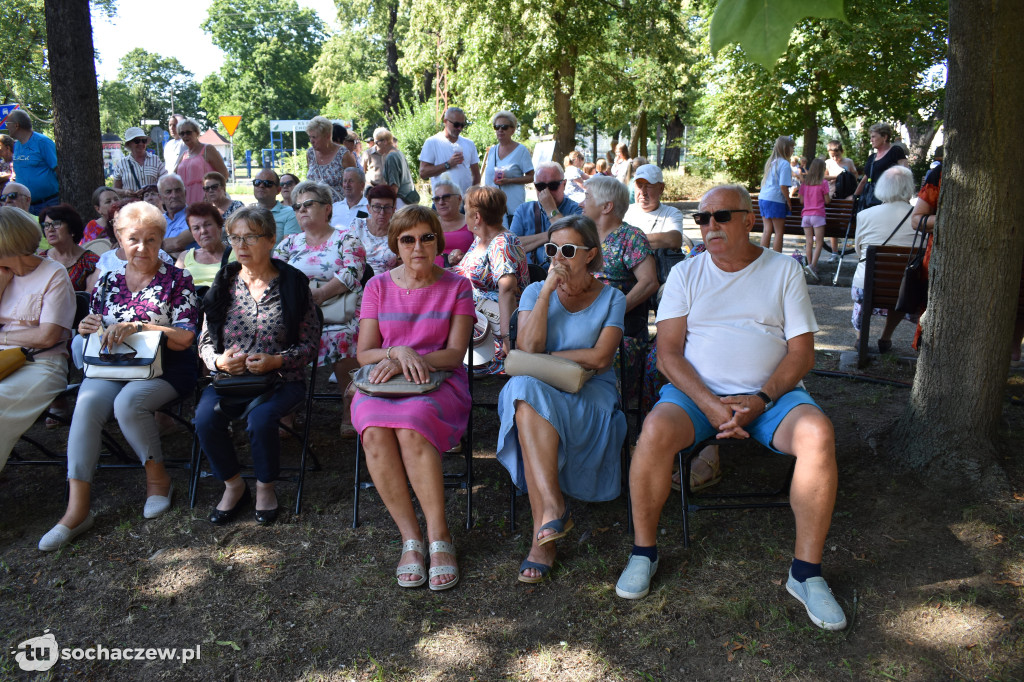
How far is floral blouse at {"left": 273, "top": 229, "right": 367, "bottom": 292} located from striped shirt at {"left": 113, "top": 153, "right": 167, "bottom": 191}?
4078 mm

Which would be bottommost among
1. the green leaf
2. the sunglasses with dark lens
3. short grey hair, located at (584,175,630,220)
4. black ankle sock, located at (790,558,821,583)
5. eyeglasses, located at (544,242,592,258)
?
black ankle sock, located at (790,558,821,583)

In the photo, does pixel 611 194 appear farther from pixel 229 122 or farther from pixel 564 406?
pixel 229 122

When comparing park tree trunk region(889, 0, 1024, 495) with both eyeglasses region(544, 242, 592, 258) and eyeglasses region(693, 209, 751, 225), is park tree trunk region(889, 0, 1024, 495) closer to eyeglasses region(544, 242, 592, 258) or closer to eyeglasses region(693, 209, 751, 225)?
eyeglasses region(693, 209, 751, 225)

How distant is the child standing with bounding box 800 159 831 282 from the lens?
33.9 ft

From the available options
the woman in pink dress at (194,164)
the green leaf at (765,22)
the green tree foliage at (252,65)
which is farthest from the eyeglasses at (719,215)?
the green tree foliage at (252,65)

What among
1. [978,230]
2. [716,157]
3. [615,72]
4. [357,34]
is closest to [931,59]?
[716,157]

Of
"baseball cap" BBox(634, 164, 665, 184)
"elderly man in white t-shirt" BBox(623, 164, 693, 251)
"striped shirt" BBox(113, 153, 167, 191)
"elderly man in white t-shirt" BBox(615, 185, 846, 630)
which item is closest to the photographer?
"elderly man in white t-shirt" BBox(615, 185, 846, 630)

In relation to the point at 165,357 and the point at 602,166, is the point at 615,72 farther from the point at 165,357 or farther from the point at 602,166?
the point at 165,357

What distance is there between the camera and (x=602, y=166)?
600 inches

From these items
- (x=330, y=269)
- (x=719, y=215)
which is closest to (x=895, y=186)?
(x=719, y=215)

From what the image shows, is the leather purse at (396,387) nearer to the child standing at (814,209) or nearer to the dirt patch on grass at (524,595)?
the dirt patch on grass at (524,595)

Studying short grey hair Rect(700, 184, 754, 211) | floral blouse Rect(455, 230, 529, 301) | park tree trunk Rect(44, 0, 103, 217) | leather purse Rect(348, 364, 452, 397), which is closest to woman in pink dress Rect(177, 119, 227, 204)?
park tree trunk Rect(44, 0, 103, 217)

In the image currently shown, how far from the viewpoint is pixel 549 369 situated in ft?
11.3

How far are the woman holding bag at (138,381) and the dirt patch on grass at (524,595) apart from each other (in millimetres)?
159
